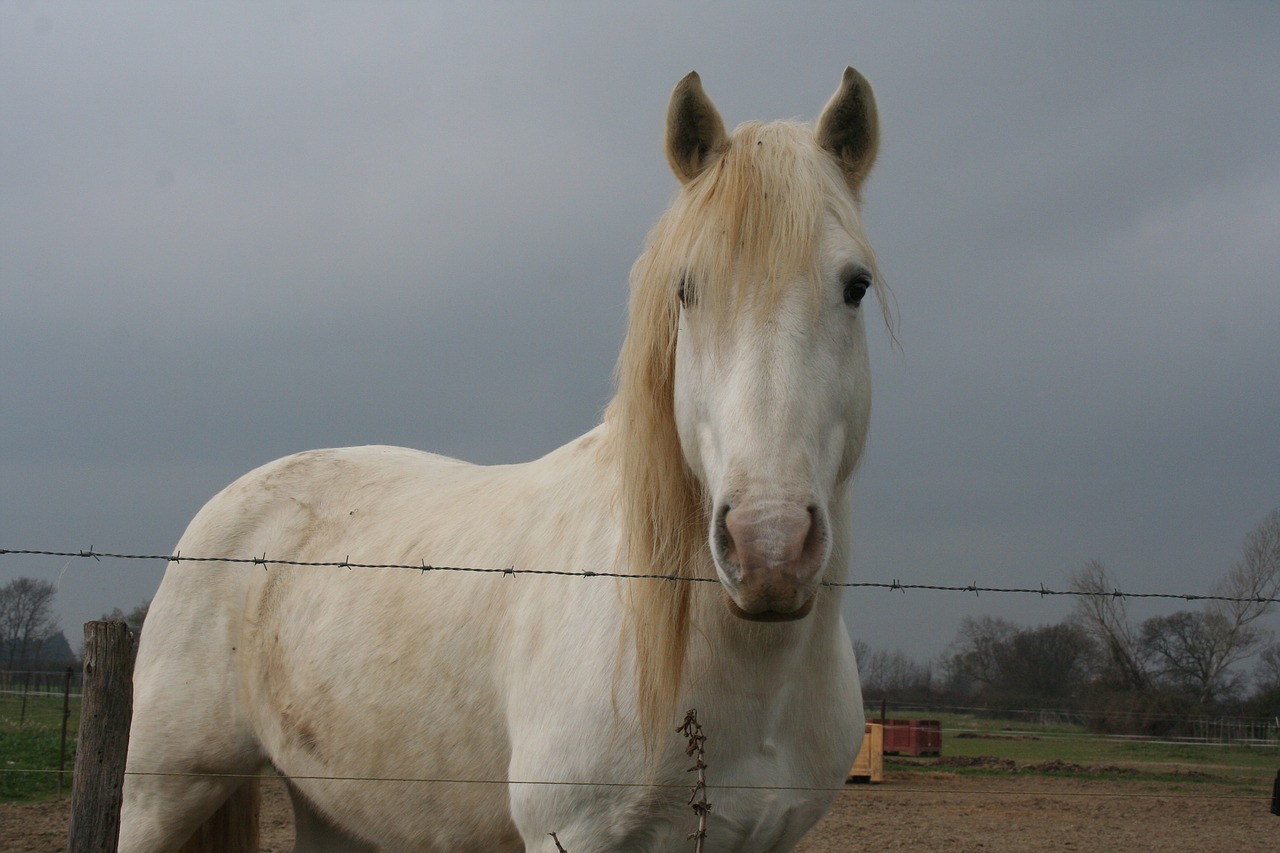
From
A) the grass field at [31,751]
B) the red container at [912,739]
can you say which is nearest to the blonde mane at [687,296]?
the grass field at [31,751]

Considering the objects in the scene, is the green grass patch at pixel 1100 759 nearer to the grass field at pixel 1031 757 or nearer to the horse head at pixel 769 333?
the grass field at pixel 1031 757

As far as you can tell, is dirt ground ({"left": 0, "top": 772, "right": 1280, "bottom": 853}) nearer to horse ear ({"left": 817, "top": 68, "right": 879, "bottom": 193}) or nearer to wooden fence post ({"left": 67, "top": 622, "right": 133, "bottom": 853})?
horse ear ({"left": 817, "top": 68, "right": 879, "bottom": 193})

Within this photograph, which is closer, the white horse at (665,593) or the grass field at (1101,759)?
the white horse at (665,593)

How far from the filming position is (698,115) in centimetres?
252

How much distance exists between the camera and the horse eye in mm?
2242

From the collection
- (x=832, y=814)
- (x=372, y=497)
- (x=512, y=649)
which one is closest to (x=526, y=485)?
(x=512, y=649)

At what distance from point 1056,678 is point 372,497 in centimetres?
3156

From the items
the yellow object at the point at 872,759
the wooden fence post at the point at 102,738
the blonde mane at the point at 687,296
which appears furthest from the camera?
the yellow object at the point at 872,759

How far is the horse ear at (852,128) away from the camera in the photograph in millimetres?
2572

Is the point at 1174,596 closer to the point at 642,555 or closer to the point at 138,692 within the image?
the point at 642,555

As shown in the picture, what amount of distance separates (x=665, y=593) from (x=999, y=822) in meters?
10.9

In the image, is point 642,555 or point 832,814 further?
point 832,814

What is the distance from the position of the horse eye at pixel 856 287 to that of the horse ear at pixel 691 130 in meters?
0.55

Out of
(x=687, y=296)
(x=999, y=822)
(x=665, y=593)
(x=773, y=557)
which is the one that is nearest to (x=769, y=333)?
(x=687, y=296)
